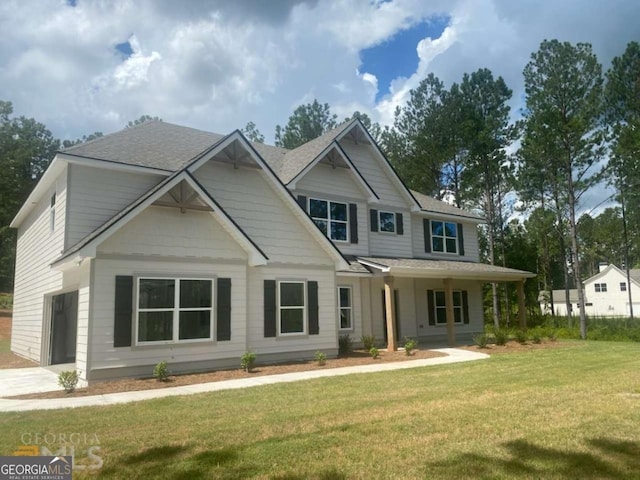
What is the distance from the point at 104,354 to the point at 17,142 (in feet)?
123

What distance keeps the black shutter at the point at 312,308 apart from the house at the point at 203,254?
0.11 feet

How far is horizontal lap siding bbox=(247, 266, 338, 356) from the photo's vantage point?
13.7 m

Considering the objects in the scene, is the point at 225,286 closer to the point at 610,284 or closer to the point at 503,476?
the point at 503,476

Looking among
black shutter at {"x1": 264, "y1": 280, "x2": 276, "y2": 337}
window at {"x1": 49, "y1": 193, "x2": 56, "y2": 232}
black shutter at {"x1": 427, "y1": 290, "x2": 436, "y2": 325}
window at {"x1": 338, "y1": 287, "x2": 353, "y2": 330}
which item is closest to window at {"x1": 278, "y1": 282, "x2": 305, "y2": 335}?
black shutter at {"x1": 264, "y1": 280, "x2": 276, "y2": 337}

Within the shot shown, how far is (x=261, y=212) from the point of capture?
47.9ft

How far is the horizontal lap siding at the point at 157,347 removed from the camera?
10906mm

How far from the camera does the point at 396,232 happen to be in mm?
20969

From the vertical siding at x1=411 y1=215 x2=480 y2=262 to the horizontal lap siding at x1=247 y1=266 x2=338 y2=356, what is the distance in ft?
25.4

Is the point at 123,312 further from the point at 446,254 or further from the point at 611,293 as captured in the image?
A: the point at 611,293

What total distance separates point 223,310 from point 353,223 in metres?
7.77

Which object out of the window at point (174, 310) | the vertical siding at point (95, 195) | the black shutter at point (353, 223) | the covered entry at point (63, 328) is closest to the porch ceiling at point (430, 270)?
the black shutter at point (353, 223)

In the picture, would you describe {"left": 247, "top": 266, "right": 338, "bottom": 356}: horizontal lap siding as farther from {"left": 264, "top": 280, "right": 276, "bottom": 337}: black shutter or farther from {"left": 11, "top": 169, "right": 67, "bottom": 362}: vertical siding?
{"left": 11, "top": 169, "right": 67, "bottom": 362}: vertical siding

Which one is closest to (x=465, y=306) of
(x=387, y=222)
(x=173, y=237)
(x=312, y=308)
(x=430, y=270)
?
(x=387, y=222)

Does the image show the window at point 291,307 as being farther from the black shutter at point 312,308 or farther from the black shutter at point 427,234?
the black shutter at point 427,234
